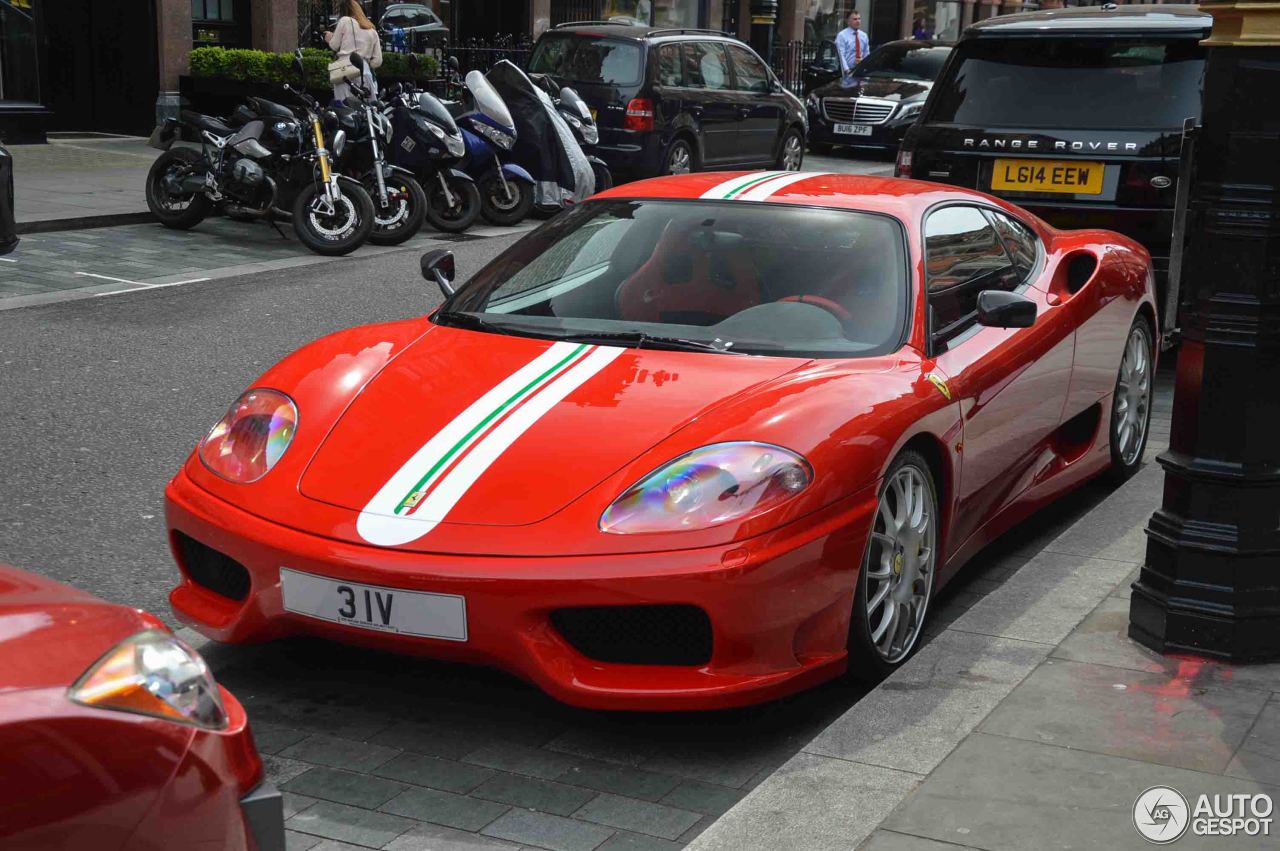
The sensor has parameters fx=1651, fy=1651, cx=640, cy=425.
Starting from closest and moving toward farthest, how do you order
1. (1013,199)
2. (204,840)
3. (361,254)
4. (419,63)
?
(204,840) → (1013,199) → (361,254) → (419,63)

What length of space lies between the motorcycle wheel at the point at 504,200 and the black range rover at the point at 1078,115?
5.82m

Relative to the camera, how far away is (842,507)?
3.91m

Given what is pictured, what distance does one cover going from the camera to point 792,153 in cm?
1942

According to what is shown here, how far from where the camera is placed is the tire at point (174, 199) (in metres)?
12.8

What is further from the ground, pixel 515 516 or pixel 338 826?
pixel 515 516

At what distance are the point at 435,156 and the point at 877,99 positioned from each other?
10.4 meters

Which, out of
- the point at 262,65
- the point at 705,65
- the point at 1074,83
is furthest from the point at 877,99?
the point at 1074,83

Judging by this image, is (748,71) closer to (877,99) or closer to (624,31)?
(624,31)

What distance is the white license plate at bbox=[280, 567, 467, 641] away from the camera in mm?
3650

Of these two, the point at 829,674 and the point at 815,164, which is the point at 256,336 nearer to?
the point at 829,674

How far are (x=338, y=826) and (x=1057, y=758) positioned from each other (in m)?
1.51

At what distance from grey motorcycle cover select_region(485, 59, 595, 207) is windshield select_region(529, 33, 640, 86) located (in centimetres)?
187

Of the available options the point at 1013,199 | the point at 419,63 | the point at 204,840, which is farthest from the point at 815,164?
the point at 204,840

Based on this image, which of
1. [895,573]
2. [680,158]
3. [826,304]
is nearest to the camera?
[895,573]
